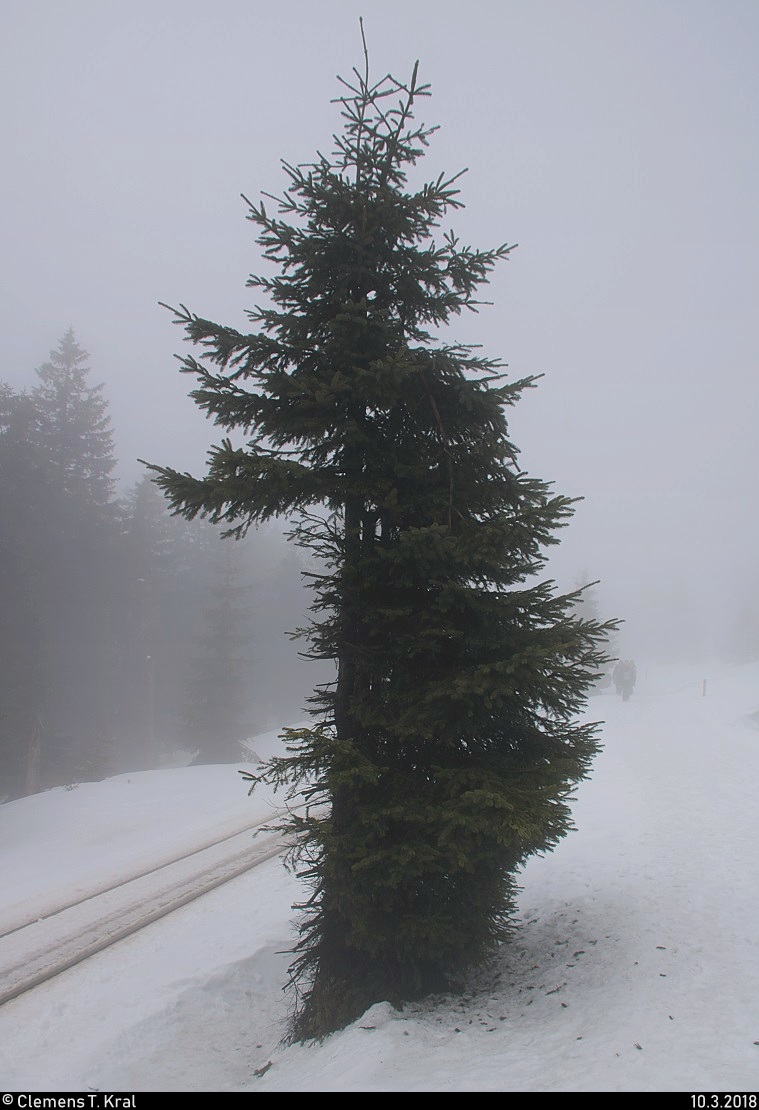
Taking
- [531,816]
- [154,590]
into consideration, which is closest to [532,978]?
[531,816]

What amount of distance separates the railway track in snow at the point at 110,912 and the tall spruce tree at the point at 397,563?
5.03 metres

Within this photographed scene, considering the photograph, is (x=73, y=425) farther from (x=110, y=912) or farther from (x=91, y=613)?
(x=110, y=912)

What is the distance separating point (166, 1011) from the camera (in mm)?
7332

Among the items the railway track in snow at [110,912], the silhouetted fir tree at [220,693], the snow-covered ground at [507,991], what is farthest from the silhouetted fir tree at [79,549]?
the snow-covered ground at [507,991]

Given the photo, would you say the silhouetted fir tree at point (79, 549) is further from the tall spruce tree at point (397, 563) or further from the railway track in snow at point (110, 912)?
the tall spruce tree at point (397, 563)

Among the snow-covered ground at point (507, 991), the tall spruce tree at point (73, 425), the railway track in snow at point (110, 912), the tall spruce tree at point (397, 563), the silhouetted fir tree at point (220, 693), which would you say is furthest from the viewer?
the silhouetted fir tree at point (220, 693)

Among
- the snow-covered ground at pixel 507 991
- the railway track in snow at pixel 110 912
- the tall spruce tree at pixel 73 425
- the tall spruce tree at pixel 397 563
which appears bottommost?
the railway track in snow at pixel 110 912

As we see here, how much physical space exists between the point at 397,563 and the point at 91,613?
33584 millimetres

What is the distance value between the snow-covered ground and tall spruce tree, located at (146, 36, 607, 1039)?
86cm

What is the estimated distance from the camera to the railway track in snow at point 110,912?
9102mm

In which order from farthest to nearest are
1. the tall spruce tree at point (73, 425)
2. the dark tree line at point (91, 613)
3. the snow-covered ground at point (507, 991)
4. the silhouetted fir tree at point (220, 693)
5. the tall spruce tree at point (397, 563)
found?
the silhouetted fir tree at point (220, 693) < the tall spruce tree at point (73, 425) < the dark tree line at point (91, 613) < the tall spruce tree at point (397, 563) < the snow-covered ground at point (507, 991)

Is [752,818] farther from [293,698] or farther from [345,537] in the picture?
[293,698]

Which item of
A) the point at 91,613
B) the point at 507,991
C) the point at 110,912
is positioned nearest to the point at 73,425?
the point at 91,613

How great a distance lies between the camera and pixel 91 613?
34.5 m
